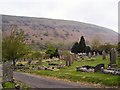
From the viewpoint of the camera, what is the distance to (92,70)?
85.4 feet

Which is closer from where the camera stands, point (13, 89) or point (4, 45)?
point (13, 89)

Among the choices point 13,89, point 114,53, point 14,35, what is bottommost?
point 13,89

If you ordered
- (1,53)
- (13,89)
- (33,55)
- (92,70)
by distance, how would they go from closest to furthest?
(13,89), (92,70), (1,53), (33,55)

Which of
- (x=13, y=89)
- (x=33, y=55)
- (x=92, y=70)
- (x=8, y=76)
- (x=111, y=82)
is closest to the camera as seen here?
(x=13, y=89)

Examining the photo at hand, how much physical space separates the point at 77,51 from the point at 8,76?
4278cm

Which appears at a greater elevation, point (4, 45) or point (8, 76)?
point (4, 45)

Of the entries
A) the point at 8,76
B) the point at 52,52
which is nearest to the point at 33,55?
the point at 52,52

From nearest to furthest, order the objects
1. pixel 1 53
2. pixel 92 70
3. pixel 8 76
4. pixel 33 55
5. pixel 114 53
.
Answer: pixel 8 76 → pixel 92 70 → pixel 114 53 → pixel 1 53 → pixel 33 55

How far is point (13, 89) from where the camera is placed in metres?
18.1

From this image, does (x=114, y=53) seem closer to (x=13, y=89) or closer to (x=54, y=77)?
(x=54, y=77)

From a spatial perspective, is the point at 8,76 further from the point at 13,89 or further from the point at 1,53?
the point at 1,53

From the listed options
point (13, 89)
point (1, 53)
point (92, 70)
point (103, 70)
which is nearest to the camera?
point (13, 89)

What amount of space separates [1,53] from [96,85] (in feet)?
81.4

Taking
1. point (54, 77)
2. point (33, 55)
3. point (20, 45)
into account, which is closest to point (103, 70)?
point (54, 77)
